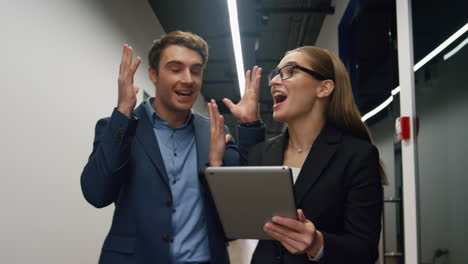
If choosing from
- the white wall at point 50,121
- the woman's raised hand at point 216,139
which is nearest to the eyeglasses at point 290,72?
the woman's raised hand at point 216,139

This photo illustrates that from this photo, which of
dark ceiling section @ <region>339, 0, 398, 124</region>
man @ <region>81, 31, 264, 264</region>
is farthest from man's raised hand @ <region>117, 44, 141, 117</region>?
dark ceiling section @ <region>339, 0, 398, 124</region>

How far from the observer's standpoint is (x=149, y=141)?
1423mm

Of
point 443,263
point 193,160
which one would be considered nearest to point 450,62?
point 443,263

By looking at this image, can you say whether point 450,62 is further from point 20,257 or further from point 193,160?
point 20,257

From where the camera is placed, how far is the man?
1.29m

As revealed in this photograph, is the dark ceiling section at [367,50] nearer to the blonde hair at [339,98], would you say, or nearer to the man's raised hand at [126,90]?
the blonde hair at [339,98]

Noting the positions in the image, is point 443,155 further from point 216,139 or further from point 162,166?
point 162,166

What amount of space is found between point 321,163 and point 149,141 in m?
0.65

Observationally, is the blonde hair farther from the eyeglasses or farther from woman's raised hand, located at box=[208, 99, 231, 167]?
woman's raised hand, located at box=[208, 99, 231, 167]

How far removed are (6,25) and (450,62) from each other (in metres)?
2.38

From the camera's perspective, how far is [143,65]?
4863 millimetres

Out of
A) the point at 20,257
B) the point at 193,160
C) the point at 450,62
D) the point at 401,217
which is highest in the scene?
the point at 450,62

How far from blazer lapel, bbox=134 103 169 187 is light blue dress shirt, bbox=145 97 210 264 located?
0.17 feet

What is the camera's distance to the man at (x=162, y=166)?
1293 mm
